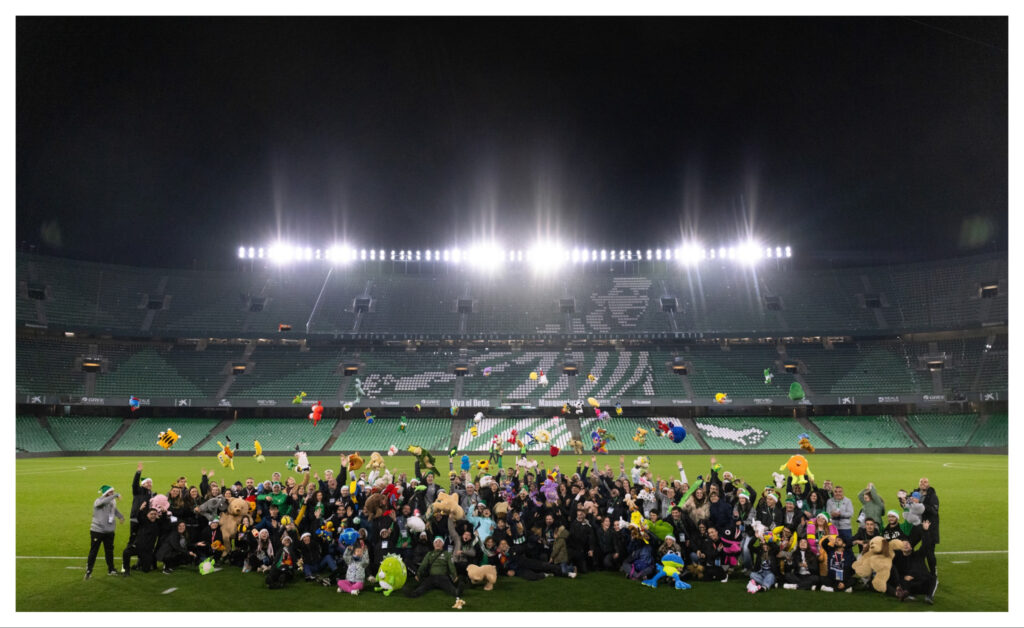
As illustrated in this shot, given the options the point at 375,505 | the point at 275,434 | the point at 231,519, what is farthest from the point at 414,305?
the point at 375,505

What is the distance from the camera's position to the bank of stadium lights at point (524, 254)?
6400 cm

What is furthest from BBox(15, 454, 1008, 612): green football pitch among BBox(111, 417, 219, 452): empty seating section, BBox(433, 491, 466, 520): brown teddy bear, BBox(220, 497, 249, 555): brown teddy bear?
BBox(111, 417, 219, 452): empty seating section

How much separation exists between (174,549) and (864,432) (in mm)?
50273

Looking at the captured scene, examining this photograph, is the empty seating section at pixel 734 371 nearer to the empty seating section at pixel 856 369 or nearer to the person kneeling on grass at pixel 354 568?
the empty seating section at pixel 856 369

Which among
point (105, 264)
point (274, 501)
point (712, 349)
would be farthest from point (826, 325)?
point (105, 264)

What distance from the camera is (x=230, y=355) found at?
58.1m

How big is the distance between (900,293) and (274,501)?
6467cm

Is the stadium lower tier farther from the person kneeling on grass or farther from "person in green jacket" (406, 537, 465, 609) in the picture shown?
"person in green jacket" (406, 537, 465, 609)

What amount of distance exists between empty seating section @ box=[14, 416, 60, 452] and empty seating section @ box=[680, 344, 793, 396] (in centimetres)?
5224

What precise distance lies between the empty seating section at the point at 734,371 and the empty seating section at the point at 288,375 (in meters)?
33.8

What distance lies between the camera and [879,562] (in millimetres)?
10828

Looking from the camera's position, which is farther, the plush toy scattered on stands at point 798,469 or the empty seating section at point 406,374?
the empty seating section at point 406,374

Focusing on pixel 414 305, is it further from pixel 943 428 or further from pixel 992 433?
pixel 992 433

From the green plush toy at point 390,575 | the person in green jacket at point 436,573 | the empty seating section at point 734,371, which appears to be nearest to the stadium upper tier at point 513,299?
the empty seating section at point 734,371
